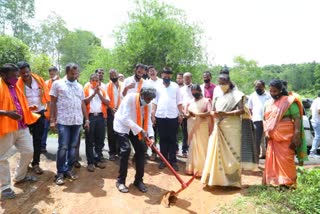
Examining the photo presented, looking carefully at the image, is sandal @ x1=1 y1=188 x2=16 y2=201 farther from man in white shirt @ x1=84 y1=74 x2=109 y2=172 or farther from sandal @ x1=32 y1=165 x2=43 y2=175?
man in white shirt @ x1=84 y1=74 x2=109 y2=172

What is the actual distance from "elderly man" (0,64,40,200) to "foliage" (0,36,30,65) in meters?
12.7

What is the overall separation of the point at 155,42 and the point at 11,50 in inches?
295

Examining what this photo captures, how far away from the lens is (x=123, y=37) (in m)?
19.2

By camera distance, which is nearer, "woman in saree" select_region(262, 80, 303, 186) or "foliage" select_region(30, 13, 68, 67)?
"woman in saree" select_region(262, 80, 303, 186)

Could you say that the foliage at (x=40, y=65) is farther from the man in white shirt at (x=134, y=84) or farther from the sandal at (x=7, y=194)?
the sandal at (x=7, y=194)

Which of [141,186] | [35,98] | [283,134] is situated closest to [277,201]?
[283,134]

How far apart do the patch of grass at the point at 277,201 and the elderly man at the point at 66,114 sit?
2781 mm

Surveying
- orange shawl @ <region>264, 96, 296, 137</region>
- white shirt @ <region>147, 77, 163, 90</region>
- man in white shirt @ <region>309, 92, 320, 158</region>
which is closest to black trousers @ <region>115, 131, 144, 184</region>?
white shirt @ <region>147, 77, 163, 90</region>

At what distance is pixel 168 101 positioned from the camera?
6.80 m

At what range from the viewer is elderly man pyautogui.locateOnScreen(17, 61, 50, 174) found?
587 centimetres

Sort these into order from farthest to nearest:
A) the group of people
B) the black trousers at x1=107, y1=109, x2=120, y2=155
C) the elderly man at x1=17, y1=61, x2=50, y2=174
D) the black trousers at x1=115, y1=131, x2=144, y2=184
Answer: the black trousers at x1=107, y1=109, x2=120, y2=155 → the elderly man at x1=17, y1=61, x2=50, y2=174 → the black trousers at x1=115, y1=131, x2=144, y2=184 → the group of people

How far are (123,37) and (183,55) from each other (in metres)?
3.79

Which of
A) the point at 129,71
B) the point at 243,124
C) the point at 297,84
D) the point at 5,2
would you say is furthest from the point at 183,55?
the point at 297,84

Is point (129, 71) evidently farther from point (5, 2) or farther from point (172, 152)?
point (5, 2)
